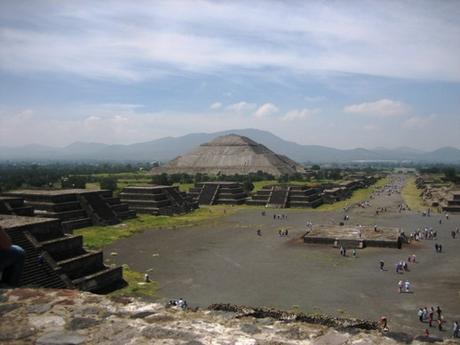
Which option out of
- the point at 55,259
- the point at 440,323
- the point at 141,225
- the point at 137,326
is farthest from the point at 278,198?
the point at 137,326

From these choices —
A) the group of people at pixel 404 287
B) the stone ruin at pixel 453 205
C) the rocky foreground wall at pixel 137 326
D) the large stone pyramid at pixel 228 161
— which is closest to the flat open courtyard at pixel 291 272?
the group of people at pixel 404 287

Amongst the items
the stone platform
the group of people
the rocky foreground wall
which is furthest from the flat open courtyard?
the rocky foreground wall

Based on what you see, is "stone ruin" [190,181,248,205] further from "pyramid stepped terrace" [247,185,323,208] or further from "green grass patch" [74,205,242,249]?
"green grass patch" [74,205,242,249]

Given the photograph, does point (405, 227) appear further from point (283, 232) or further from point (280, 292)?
point (280, 292)

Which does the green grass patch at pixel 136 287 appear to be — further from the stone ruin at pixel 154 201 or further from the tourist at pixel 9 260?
the stone ruin at pixel 154 201

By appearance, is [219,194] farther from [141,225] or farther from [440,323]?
[440,323]
